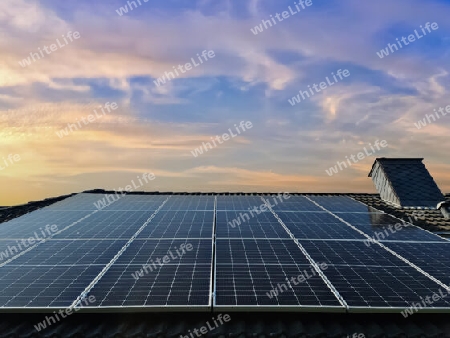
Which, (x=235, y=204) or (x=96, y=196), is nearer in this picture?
(x=235, y=204)

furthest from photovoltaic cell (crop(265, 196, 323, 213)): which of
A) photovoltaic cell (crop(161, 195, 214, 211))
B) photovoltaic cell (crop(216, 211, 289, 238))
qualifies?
photovoltaic cell (crop(161, 195, 214, 211))

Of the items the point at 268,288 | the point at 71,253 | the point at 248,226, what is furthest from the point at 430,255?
the point at 71,253

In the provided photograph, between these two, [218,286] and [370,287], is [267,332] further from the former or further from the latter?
[370,287]

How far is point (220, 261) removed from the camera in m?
12.6

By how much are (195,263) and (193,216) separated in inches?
272

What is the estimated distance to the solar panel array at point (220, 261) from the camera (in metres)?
10.2

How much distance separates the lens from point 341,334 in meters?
9.50

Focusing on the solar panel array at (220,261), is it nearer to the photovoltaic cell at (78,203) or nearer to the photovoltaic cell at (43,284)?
the photovoltaic cell at (43,284)

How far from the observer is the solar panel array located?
403 inches

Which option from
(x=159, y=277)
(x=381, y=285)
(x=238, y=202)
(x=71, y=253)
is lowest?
(x=381, y=285)

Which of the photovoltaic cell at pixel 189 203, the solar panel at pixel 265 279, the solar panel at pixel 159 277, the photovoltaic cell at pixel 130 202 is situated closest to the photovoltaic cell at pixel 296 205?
the photovoltaic cell at pixel 189 203

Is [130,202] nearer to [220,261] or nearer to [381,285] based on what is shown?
[220,261]

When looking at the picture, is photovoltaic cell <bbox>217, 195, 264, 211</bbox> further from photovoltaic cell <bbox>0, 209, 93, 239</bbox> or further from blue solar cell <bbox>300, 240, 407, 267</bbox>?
photovoltaic cell <bbox>0, 209, 93, 239</bbox>

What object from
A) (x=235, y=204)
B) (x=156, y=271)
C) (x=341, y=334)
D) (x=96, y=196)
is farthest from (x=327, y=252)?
(x=96, y=196)
